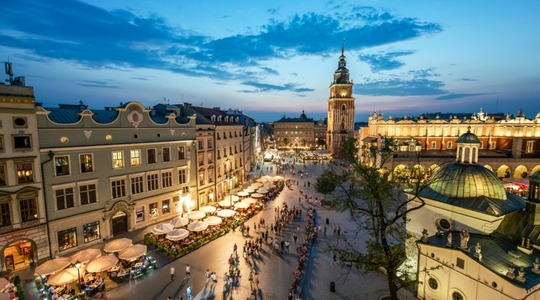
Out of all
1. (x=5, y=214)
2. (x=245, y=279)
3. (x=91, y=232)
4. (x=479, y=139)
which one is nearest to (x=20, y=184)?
(x=5, y=214)

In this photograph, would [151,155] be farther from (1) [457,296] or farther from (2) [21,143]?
(1) [457,296]

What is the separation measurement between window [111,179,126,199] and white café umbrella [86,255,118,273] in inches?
364

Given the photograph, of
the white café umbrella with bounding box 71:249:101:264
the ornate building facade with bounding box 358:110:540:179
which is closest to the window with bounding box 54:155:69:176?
the white café umbrella with bounding box 71:249:101:264

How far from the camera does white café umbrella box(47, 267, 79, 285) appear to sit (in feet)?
60.5

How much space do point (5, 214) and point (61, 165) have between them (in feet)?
17.6

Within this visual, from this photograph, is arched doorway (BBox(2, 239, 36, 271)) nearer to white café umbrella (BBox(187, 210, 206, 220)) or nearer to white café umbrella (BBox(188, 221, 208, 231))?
white café umbrella (BBox(188, 221, 208, 231))

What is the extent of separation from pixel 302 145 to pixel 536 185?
12406cm

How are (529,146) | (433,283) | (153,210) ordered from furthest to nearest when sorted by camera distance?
(529,146)
(153,210)
(433,283)

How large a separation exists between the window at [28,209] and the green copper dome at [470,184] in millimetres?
32289

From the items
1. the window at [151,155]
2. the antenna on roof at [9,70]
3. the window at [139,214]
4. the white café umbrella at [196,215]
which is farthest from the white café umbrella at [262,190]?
the antenna on roof at [9,70]

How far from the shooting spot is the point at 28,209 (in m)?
22.7

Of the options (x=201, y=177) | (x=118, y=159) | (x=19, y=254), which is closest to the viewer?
(x=19, y=254)

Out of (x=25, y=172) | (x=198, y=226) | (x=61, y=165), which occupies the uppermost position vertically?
(x=61, y=165)

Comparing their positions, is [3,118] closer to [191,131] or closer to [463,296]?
[191,131]
